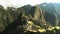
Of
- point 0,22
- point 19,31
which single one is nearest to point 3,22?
point 0,22

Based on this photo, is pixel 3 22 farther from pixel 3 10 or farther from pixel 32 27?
pixel 32 27

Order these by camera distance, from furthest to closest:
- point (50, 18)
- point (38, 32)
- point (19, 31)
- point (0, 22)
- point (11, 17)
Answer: point (50, 18)
point (11, 17)
point (0, 22)
point (19, 31)
point (38, 32)

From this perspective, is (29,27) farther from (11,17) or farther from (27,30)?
(11,17)

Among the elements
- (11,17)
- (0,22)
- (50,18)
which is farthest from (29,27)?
(50,18)

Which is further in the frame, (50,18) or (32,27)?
(50,18)

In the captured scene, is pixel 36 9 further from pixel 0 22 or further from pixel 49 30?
pixel 49 30

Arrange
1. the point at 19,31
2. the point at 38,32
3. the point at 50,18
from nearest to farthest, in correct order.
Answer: the point at 38,32 → the point at 19,31 → the point at 50,18

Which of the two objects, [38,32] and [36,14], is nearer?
[38,32]

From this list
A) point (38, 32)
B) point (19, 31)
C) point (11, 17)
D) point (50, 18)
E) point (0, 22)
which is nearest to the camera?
point (38, 32)

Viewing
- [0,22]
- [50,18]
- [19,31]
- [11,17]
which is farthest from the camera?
[50,18]
